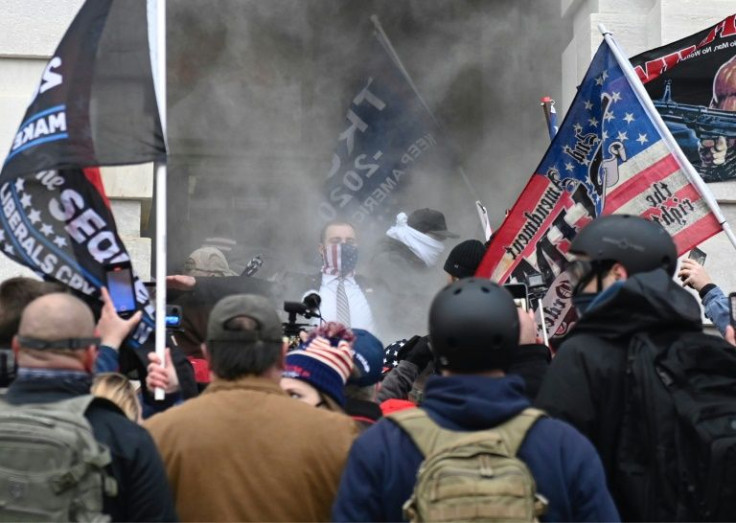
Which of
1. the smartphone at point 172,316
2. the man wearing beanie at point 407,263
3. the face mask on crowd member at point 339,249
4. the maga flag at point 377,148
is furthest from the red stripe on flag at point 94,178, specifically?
the maga flag at point 377,148

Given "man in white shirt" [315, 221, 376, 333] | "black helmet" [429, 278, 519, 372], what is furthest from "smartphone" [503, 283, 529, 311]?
"black helmet" [429, 278, 519, 372]

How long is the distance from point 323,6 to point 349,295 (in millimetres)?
3713

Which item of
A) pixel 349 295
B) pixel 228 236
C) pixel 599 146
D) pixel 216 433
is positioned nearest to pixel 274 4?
pixel 228 236

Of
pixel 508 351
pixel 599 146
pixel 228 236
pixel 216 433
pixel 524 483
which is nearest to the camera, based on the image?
pixel 524 483

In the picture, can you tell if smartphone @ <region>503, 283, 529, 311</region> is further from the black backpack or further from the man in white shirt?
the black backpack

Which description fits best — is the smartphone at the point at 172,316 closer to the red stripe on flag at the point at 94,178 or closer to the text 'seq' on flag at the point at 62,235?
the text 'seq' on flag at the point at 62,235

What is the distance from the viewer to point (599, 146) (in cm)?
607

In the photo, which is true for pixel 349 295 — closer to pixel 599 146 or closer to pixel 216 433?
pixel 599 146

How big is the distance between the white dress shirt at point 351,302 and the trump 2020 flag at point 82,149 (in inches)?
93.5

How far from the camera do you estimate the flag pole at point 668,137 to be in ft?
18.5

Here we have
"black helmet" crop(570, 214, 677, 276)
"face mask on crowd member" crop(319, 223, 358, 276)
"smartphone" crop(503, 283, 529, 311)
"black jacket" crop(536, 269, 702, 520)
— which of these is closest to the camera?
"black jacket" crop(536, 269, 702, 520)

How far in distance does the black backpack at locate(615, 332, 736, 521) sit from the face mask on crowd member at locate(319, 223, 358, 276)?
12.1ft

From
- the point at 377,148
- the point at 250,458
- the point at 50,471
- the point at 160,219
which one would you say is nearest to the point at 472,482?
the point at 250,458

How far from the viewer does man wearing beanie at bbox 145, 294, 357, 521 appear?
372cm
